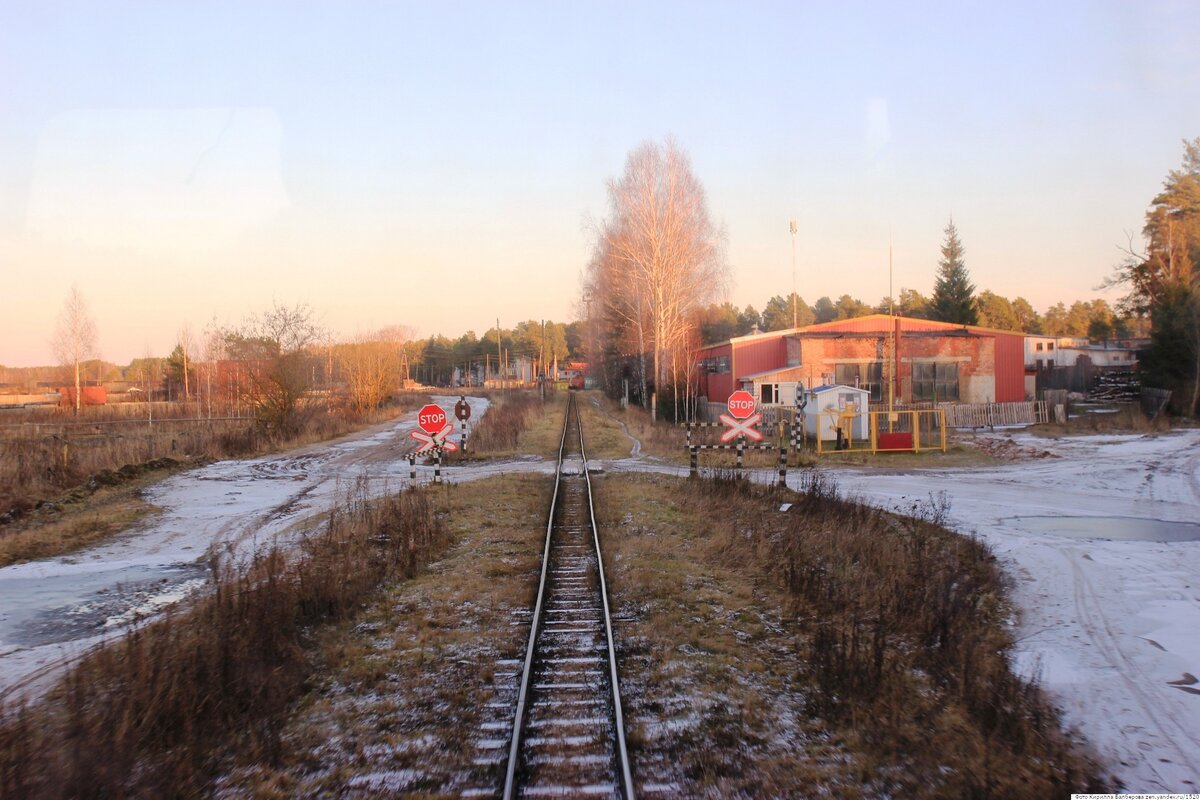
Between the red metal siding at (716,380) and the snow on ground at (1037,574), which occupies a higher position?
the red metal siding at (716,380)

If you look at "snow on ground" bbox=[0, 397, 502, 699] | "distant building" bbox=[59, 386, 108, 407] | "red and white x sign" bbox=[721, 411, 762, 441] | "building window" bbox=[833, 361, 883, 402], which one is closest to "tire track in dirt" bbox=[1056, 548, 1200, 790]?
"snow on ground" bbox=[0, 397, 502, 699]

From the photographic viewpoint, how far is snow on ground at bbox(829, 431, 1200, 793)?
5.46 meters

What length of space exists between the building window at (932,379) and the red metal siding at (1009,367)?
256cm

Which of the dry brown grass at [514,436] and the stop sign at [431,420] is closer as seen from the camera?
the stop sign at [431,420]

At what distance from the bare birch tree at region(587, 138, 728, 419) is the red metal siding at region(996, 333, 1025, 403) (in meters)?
14.4

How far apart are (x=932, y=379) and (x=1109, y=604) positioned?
32.1 meters

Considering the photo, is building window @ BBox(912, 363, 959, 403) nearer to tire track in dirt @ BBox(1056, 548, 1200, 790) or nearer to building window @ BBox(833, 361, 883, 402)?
building window @ BBox(833, 361, 883, 402)

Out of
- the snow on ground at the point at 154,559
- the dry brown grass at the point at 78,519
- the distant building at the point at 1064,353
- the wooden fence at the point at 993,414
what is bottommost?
the snow on ground at the point at 154,559

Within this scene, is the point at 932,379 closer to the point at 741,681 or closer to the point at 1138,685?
the point at 1138,685

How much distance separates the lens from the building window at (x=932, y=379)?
126ft

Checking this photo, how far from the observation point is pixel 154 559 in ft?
38.1

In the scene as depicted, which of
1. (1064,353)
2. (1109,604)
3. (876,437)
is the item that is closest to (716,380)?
(876,437)

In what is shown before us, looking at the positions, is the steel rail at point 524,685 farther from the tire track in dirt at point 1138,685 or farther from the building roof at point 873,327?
the building roof at point 873,327

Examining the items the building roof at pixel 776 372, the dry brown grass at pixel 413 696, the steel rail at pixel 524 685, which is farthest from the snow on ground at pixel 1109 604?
the building roof at pixel 776 372
